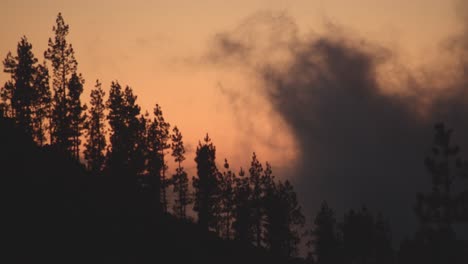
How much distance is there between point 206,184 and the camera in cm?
8650

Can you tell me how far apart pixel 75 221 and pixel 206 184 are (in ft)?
159

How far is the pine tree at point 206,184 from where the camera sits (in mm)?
86500

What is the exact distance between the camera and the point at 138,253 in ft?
129

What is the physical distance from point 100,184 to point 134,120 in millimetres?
20826

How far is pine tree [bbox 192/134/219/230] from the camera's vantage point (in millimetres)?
86500

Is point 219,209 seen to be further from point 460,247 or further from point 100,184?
point 460,247

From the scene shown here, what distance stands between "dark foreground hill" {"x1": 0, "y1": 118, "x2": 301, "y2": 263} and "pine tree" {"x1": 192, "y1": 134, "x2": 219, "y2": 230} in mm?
25457

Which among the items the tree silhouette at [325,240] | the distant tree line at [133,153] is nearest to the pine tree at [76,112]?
the distant tree line at [133,153]

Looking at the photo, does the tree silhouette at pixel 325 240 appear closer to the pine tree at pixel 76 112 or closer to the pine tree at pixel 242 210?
the pine tree at pixel 242 210

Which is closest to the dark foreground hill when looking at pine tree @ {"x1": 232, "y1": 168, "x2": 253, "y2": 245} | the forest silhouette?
the forest silhouette

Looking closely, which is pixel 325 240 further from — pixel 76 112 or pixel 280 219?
pixel 76 112

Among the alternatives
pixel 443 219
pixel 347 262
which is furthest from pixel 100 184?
pixel 347 262

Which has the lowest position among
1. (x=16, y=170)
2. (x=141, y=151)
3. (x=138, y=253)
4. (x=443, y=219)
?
(x=138, y=253)

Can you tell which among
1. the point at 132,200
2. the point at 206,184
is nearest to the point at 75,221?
the point at 132,200
